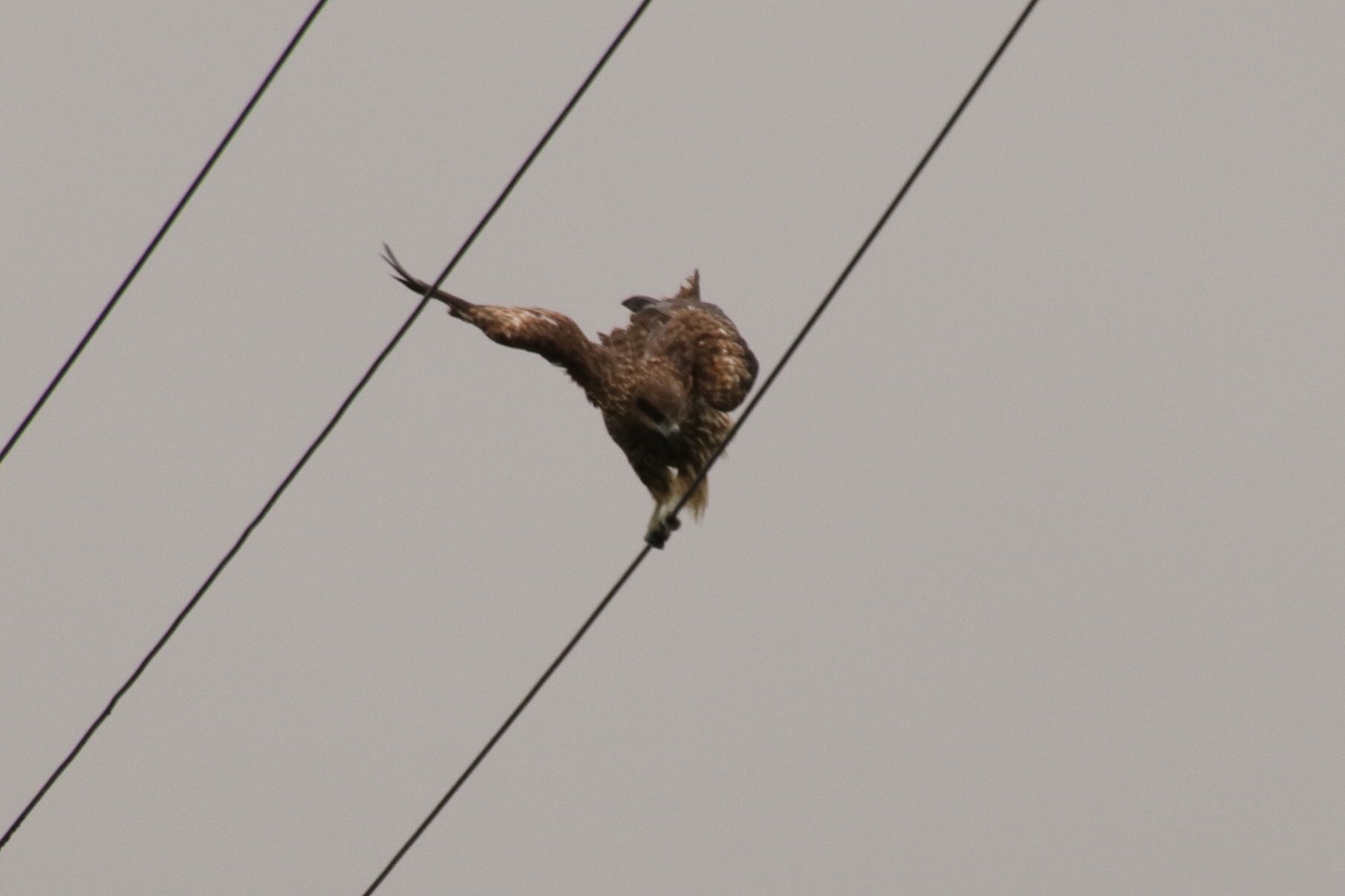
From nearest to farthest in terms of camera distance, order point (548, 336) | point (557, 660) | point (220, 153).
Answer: point (220, 153), point (557, 660), point (548, 336)

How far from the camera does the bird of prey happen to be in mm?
13828

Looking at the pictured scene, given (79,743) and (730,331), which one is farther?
(730,331)

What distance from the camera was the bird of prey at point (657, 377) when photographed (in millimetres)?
13828

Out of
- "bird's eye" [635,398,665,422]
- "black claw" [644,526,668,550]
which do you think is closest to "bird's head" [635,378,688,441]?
"bird's eye" [635,398,665,422]

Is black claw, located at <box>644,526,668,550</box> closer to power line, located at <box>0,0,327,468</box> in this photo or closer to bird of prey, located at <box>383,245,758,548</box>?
bird of prey, located at <box>383,245,758,548</box>

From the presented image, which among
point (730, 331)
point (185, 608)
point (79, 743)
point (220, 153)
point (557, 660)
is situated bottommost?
point (79, 743)

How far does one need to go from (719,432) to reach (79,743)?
5851 mm

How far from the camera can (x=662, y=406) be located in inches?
539

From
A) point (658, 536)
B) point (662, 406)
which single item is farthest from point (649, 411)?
point (658, 536)

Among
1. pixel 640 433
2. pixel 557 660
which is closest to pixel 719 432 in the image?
pixel 640 433

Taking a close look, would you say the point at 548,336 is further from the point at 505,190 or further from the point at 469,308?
the point at 505,190

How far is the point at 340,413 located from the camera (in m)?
9.04

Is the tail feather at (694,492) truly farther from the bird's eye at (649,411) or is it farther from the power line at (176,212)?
the power line at (176,212)

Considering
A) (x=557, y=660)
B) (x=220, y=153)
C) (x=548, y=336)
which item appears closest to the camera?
(x=220, y=153)
